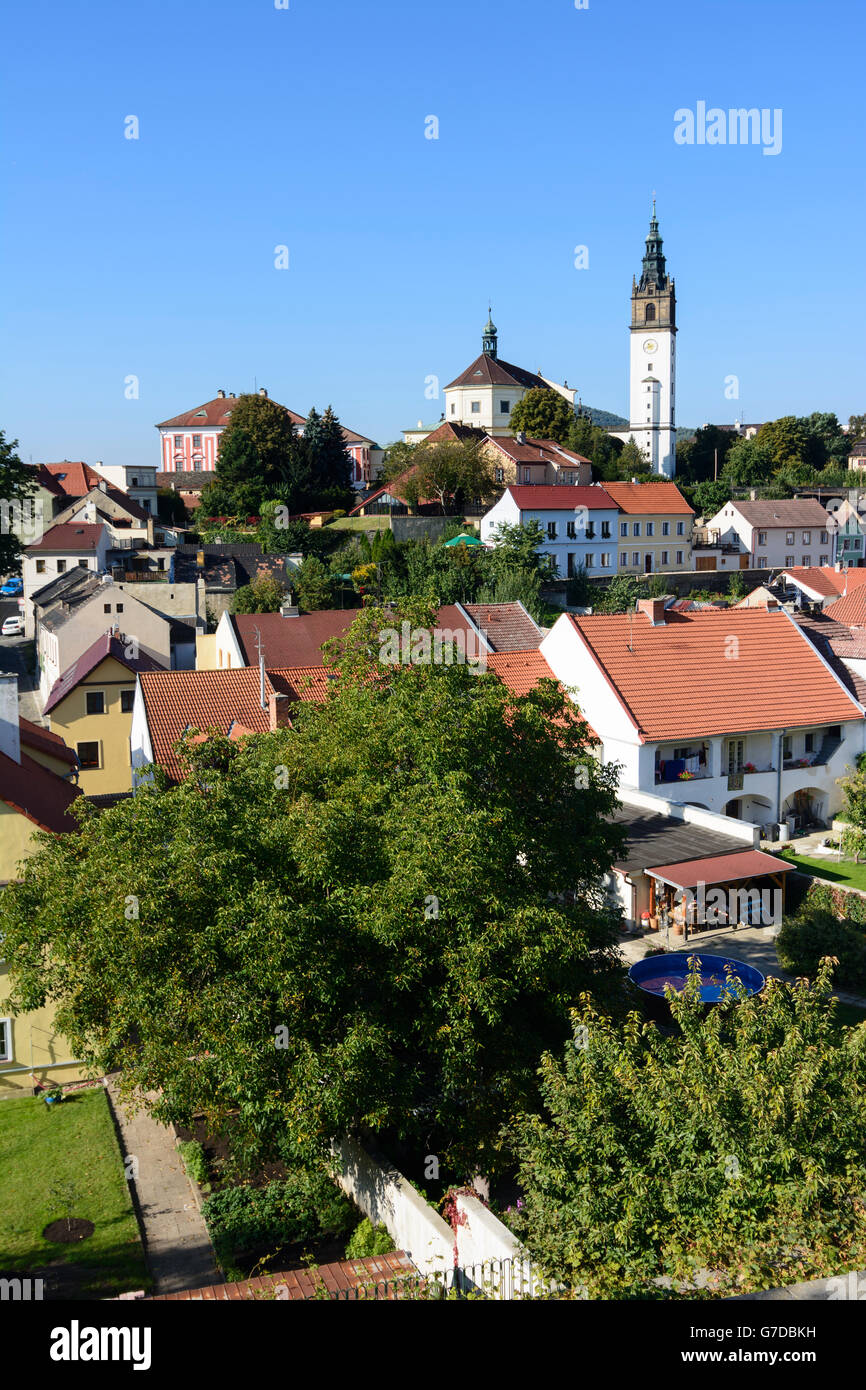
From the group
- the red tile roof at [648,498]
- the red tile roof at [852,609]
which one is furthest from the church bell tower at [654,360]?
the red tile roof at [852,609]

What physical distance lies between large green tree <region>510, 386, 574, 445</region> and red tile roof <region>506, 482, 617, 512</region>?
19.6m

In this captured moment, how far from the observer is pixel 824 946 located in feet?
72.7

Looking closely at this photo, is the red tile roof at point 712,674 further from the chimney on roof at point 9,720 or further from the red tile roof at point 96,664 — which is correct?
the chimney on roof at point 9,720

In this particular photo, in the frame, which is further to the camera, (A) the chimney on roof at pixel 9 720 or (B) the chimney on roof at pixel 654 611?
(B) the chimney on roof at pixel 654 611

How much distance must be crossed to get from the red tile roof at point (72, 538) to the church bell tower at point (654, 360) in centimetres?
6748

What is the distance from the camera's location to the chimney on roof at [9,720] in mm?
21703

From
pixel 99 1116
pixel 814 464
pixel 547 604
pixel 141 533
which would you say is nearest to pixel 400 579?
pixel 547 604

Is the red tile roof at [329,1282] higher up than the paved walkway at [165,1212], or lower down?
higher up

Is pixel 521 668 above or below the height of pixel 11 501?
below

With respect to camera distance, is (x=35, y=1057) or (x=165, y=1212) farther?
(x=35, y=1057)

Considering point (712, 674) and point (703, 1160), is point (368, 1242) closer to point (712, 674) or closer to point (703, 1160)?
point (703, 1160)

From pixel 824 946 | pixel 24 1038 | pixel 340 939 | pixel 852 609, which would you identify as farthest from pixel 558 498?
pixel 340 939

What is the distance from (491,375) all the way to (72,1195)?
98927 mm
